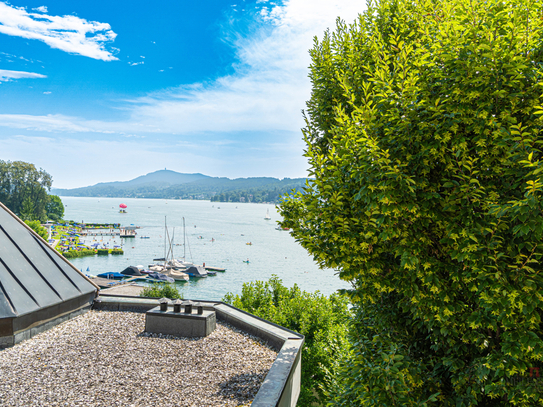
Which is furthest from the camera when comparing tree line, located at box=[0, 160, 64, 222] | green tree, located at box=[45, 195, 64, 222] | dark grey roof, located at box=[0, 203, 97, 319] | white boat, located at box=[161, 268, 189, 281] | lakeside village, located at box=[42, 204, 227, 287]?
green tree, located at box=[45, 195, 64, 222]

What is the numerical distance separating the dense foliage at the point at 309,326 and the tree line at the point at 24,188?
94.9m

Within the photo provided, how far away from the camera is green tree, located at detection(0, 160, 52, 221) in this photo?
89.5 metres

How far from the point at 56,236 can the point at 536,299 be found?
95.0 meters

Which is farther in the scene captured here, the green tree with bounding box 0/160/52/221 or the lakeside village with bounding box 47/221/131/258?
the green tree with bounding box 0/160/52/221

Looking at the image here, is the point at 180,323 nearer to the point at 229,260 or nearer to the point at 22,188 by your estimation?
the point at 229,260

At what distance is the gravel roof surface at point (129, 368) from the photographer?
19.3 ft

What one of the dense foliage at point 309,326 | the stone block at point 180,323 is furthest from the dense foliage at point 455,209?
the stone block at point 180,323

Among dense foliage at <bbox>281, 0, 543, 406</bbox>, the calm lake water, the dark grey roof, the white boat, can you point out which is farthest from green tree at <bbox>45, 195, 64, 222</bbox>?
dense foliage at <bbox>281, 0, 543, 406</bbox>

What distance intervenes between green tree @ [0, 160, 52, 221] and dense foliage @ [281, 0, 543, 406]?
345ft

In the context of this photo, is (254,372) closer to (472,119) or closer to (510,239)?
(510,239)

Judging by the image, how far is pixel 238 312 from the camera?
1027 cm

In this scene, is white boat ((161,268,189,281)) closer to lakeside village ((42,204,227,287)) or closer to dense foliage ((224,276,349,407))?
lakeside village ((42,204,227,287))

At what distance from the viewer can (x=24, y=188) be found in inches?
3615

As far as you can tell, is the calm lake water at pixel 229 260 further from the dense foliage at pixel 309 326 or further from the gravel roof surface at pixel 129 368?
the gravel roof surface at pixel 129 368
